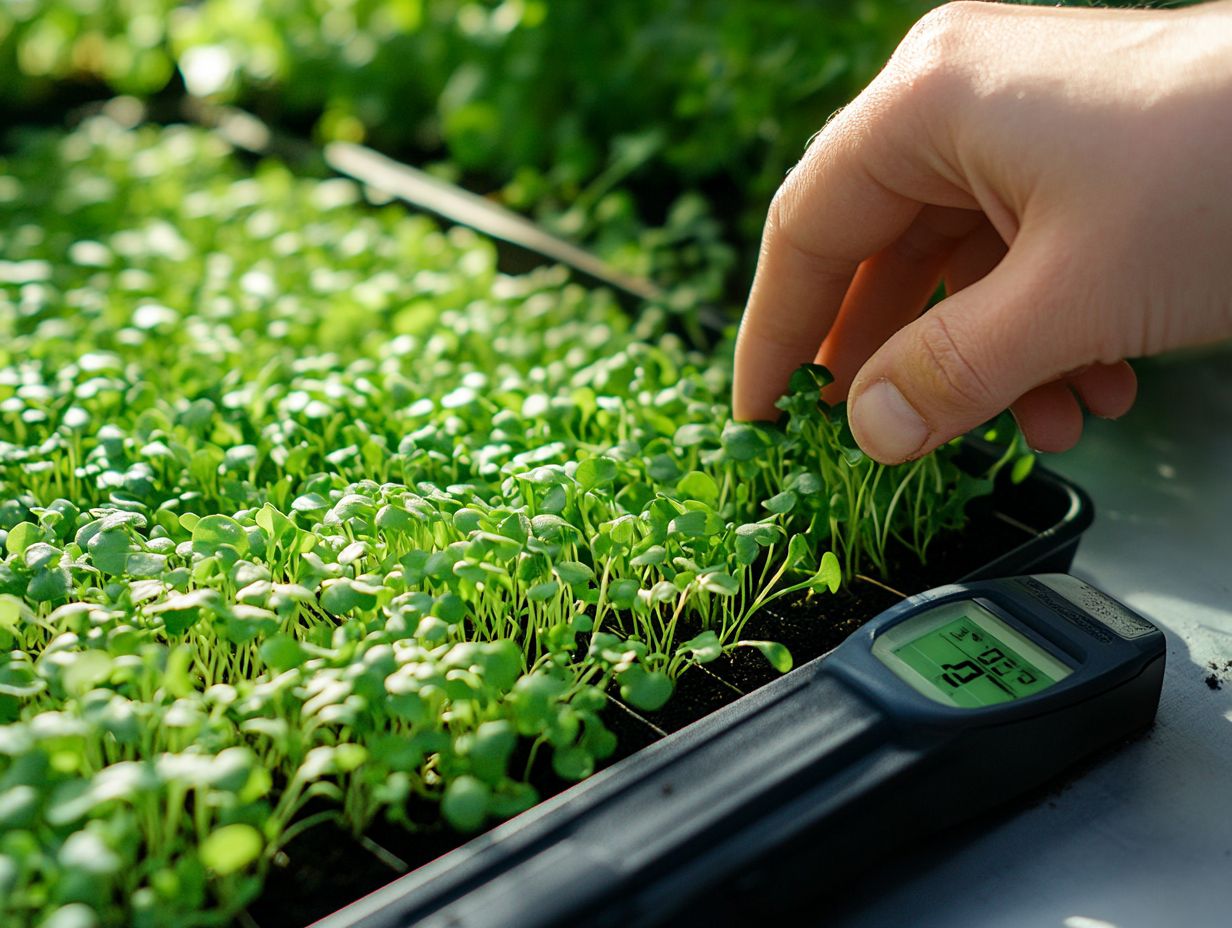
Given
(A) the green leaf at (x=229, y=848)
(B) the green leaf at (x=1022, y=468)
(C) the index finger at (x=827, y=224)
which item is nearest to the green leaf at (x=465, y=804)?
(A) the green leaf at (x=229, y=848)

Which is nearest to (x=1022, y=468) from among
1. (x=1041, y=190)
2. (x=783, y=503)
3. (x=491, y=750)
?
(x=783, y=503)

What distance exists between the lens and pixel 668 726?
757mm

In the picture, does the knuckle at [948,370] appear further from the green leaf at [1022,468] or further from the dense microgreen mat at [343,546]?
the green leaf at [1022,468]

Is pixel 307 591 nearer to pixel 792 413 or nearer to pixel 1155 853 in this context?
pixel 792 413

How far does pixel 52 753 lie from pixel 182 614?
0.13 meters

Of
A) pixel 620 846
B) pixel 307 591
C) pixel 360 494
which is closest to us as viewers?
pixel 620 846

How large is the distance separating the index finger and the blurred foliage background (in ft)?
1.41

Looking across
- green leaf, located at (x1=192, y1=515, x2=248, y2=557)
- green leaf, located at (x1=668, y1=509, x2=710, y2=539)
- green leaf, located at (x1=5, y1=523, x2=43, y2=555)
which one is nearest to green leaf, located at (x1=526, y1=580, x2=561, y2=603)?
Answer: green leaf, located at (x1=668, y1=509, x2=710, y2=539)

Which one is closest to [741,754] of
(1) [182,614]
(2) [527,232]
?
(1) [182,614]

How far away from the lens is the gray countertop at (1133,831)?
69 centimetres

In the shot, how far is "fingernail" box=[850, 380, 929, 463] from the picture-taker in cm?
75

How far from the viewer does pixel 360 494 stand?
0.84 meters

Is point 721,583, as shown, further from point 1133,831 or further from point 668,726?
point 1133,831

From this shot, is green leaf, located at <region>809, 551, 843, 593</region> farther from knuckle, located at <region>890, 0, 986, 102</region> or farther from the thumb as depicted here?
knuckle, located at <region>890, 0, 986, 102</region>
